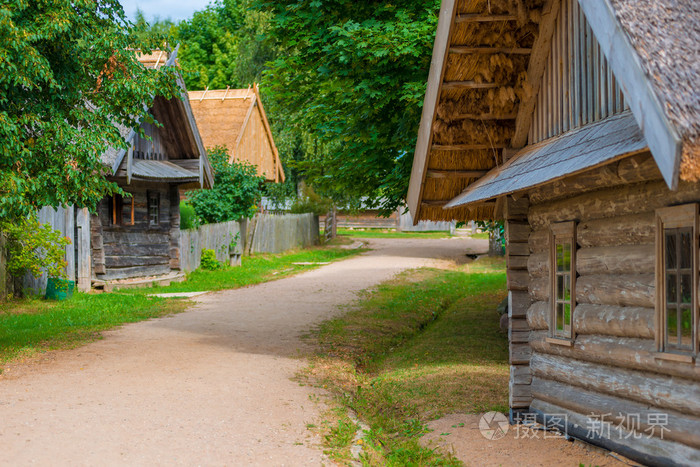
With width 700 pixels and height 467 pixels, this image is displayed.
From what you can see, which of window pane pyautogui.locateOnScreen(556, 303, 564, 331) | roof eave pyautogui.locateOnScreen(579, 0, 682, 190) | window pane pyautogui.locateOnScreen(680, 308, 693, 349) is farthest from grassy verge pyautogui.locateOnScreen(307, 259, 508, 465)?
roof eave pyautogui.locateOnScreen(579, 0, 682, 190)

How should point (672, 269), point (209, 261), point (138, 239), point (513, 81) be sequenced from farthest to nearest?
point (209, 261) < point (138, 239) < point (513, 81) < point (672, 269)

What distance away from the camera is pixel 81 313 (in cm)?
1515

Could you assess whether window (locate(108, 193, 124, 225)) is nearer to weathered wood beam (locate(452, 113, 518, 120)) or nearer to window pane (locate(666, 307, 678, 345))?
weathered wood beam (locate(452, 113, 518, 120))

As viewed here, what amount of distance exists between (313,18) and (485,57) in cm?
502

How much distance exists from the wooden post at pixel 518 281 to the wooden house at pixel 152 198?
12777mm

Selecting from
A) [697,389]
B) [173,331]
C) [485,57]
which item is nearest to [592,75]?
[485,57]

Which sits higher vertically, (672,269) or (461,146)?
(461,146)

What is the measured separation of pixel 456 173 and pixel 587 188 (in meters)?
2.61

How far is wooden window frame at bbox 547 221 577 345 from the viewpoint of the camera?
23.7 ft

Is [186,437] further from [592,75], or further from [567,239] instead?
[592,75]

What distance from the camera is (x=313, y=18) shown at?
12.5 meters

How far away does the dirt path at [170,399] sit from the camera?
643cm

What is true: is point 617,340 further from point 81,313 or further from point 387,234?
point 387,234

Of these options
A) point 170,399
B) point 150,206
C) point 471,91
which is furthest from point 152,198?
point 471,91
